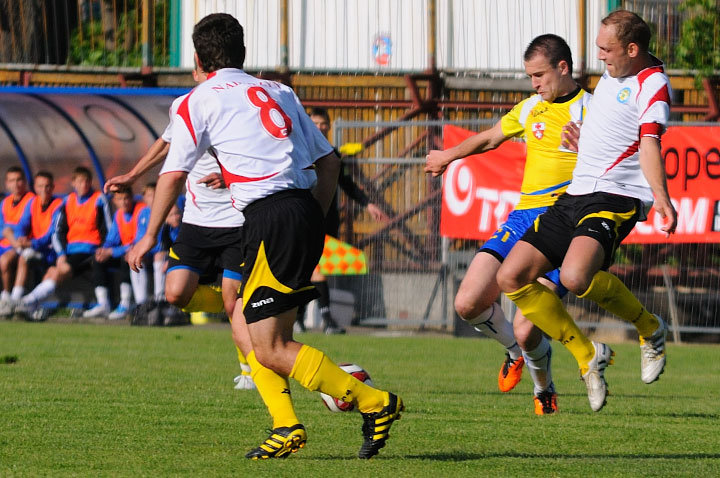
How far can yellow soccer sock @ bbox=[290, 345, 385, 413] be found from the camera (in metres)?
5.57

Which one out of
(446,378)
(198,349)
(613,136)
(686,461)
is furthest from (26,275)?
(686,461)

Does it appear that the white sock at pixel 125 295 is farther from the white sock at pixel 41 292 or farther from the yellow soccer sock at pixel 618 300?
the yellow soccer sock at pixel 618 300

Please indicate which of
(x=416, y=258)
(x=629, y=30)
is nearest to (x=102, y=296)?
(x=416, y=258)

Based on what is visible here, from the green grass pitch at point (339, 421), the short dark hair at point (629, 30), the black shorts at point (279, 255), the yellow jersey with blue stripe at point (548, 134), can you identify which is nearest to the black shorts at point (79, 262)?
the green grass pitch at point (339, 421)

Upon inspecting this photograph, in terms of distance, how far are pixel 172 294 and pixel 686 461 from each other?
370cm

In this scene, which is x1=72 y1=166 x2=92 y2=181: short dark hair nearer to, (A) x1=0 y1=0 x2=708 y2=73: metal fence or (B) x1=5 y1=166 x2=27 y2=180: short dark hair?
(B) x1=5 y1=166 x2=27 y2=180: short dark hair

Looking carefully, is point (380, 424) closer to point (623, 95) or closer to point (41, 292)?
point (623, 95)

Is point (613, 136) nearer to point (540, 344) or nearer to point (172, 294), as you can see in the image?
point (540, 344)

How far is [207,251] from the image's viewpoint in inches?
331

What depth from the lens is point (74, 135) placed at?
15797 mm

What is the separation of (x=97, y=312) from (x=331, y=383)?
10.3 meters

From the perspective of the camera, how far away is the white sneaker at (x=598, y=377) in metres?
6.99

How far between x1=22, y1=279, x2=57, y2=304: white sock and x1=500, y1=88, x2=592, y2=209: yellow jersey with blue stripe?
351 inches

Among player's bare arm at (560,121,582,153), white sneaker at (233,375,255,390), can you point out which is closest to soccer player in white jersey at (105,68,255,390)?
white sneaker at (233,375,255,390)
